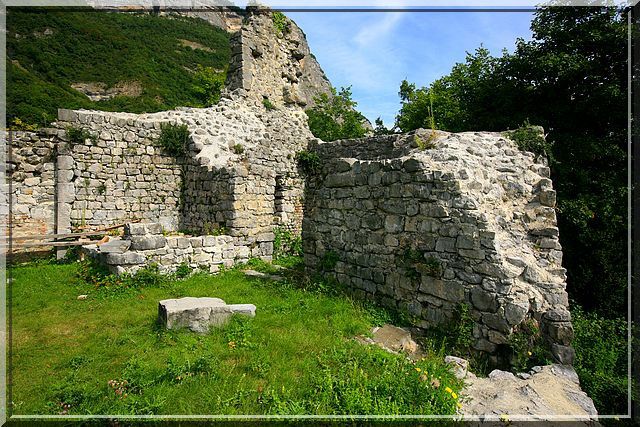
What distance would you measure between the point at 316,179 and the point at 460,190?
8.50m

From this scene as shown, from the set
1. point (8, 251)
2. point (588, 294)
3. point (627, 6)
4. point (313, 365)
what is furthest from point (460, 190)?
point (8, 251)

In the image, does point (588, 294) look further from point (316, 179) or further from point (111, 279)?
point (111, 279)

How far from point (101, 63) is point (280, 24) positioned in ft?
102

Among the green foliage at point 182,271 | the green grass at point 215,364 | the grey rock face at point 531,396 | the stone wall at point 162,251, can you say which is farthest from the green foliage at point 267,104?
the grey rock face at point 531,396

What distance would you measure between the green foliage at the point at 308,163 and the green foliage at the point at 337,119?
9.25m

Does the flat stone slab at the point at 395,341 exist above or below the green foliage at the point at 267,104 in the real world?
below

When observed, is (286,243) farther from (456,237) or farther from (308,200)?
(456,237)

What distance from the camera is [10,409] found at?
311cm

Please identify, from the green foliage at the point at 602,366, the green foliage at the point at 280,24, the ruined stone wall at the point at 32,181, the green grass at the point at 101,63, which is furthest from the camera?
the green grass at the point at 101,63

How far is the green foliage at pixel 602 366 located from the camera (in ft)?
13.7

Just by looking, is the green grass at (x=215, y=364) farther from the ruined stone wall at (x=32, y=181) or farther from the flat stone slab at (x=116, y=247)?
the ruined stone wall at (x=32, y=181)

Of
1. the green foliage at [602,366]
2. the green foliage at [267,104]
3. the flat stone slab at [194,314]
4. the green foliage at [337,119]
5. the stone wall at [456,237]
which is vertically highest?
the green foliage at [337,119]

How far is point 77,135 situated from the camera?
9.38 meters

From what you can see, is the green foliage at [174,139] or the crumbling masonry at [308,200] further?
the green foliage at [174,139]
